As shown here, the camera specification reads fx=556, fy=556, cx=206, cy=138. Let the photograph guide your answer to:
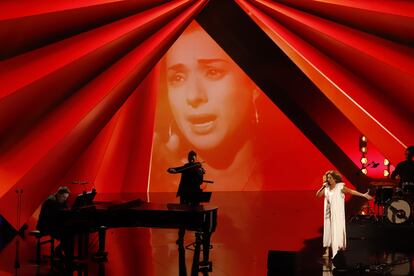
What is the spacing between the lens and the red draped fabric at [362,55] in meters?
8.49

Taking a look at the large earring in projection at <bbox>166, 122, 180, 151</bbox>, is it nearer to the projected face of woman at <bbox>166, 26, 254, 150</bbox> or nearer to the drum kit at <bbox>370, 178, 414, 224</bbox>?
the projected face of woman at <bbox>166, 26, 254, 150</bbox>

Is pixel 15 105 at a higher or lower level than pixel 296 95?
lower

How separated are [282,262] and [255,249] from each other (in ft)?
5.22

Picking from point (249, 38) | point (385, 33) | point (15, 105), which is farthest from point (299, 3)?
point (15, 105)

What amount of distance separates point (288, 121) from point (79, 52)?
18.6 feet

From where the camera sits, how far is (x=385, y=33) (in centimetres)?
876

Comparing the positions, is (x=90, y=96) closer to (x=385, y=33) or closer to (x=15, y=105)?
(x=15, y=105)

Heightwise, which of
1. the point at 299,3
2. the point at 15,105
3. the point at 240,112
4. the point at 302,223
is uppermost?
the point at 299,3

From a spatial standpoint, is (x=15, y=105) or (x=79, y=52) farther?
(x=79, y=52)

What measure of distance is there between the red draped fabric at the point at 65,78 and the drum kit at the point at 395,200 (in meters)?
4.47

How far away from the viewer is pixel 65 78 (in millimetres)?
8445

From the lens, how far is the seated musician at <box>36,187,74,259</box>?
5602 millimetres

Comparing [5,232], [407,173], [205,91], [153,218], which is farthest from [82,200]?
[205,91]

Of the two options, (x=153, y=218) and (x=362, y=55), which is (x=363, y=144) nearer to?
(x=362, y=55)
